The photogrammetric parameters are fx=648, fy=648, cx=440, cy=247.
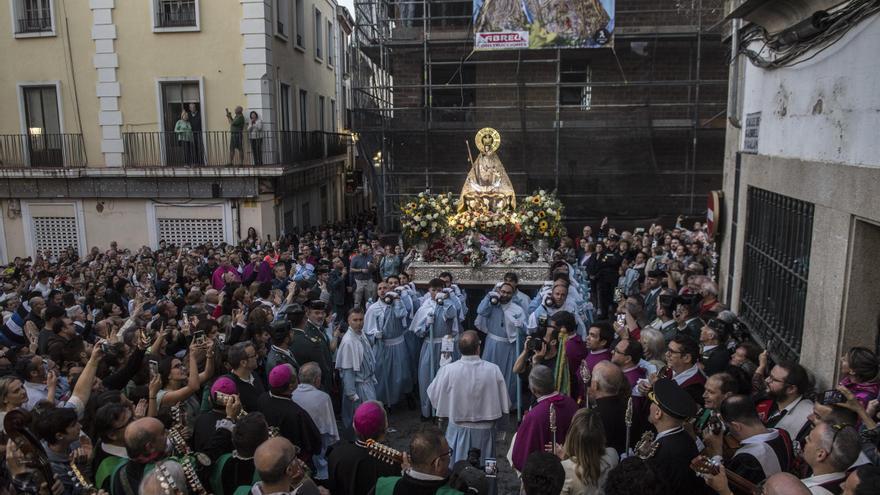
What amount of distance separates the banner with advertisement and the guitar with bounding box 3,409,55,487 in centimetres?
1379

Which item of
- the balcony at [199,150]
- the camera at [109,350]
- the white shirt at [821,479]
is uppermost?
the balcony at [199,150]

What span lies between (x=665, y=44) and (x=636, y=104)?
1.81 meters

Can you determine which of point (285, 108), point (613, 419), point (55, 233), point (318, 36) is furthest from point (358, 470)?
point (318, 36)

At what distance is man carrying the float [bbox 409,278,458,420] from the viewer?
27.2ft

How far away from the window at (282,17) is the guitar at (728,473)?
1693cm

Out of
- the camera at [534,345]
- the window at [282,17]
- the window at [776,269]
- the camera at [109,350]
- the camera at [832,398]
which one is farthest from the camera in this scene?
the window at [282,17]

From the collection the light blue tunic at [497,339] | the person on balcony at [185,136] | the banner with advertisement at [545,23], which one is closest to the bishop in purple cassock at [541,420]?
the light blue tunic at [497,339]

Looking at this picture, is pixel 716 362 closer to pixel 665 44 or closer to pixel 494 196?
pixel 494 196

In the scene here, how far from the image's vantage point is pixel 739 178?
8.57 m

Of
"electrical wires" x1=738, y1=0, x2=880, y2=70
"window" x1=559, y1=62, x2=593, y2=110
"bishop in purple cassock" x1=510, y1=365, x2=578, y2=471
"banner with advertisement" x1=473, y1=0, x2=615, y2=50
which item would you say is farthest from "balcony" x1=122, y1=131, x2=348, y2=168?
"bishop in purple cassock" x1=510, y1=365, x2=578, y2=471

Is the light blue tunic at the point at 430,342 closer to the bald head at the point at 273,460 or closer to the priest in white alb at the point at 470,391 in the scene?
the priest in white alb at the point at 470,391

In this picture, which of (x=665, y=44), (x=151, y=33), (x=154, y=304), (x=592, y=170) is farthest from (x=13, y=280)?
(x=665, y=44)

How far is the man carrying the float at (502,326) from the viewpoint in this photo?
8141mm

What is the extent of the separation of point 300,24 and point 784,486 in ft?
68.1
